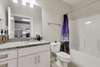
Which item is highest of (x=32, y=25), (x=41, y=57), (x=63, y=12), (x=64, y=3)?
(x=64, y=3)

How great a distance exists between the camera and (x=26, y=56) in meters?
1.51

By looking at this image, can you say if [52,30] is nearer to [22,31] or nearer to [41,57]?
[22,31]

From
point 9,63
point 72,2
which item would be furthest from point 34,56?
point 72,2

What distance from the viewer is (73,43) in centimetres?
288

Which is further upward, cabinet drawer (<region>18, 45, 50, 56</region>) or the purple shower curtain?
the purple shower curtain

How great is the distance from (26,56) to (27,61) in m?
0.09

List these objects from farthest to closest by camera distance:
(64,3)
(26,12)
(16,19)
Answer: (64,3) → (26,12) → (16,19)

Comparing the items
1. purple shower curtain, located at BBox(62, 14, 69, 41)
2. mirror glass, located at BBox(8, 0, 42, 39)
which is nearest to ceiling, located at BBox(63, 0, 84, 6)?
purple shower curtain, located at BBox(62, 14, 69, 41)

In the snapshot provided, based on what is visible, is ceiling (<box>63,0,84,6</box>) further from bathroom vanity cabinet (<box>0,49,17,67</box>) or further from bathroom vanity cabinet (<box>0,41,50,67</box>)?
bathroom vanity cabinet (<box>0,49,17,67</box>)

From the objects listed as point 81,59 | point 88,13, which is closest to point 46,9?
point 88,13

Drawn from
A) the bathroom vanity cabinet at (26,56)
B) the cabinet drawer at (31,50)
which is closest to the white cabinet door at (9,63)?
the bathroom vanity cabinet at (26,56)

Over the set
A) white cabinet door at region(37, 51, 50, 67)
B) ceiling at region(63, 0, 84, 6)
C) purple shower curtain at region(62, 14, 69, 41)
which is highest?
ceiling at region(63, 0, 84, 6)

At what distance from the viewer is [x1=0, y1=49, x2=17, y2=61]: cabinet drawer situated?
123cm

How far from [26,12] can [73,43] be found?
66.6 inches
